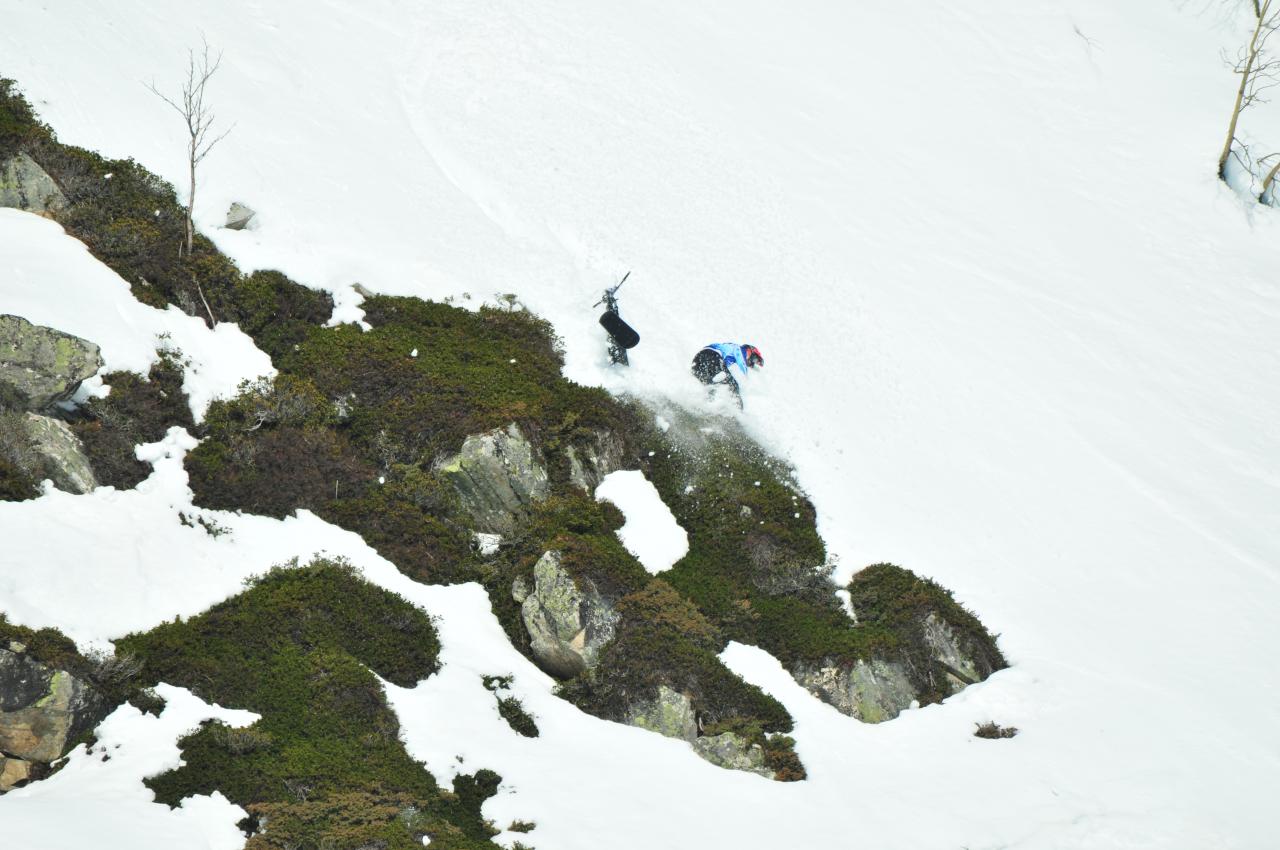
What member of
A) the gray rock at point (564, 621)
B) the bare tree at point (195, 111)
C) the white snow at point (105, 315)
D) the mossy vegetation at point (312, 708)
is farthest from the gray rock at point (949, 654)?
the bare tree at point (195, 111)

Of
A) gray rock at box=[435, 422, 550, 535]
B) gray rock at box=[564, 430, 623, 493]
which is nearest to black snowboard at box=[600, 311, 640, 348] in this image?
gray rock at box=[564, 430, 623, 493]

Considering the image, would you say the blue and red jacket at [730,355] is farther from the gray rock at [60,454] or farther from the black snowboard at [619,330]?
the gray rock at [60,454]

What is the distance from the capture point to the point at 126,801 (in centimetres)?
1166

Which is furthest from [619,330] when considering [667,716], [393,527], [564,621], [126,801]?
[126,801]

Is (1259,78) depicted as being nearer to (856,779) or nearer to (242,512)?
(856,779)

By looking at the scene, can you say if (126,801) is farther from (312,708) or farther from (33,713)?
(312,708)

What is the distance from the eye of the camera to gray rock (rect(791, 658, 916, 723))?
1822cm

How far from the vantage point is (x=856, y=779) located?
1652 cm

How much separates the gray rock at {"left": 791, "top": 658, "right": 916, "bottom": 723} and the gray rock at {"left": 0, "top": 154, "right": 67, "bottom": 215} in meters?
19.2

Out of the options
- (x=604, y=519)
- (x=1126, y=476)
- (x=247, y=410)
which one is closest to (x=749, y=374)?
(x=604, y=519)

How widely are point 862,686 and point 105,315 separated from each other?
55.0ft

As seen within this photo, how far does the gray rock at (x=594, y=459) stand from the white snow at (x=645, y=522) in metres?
0.19

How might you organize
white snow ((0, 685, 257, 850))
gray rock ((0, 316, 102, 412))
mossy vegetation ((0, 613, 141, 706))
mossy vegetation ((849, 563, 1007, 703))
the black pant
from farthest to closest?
1. the black pant
2. mossy vegetation ((849, 563, 1007, 703))
3. gray rock ((0, 316, 102, 412))
4. mossy vegetation ((0, 613, 141, 706))
5. white snow ((0, 685, 257, 850))

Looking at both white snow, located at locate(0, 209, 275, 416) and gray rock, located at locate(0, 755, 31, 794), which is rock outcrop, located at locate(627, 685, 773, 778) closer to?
gray rock, located at locate(0, 755, 31, 794)
